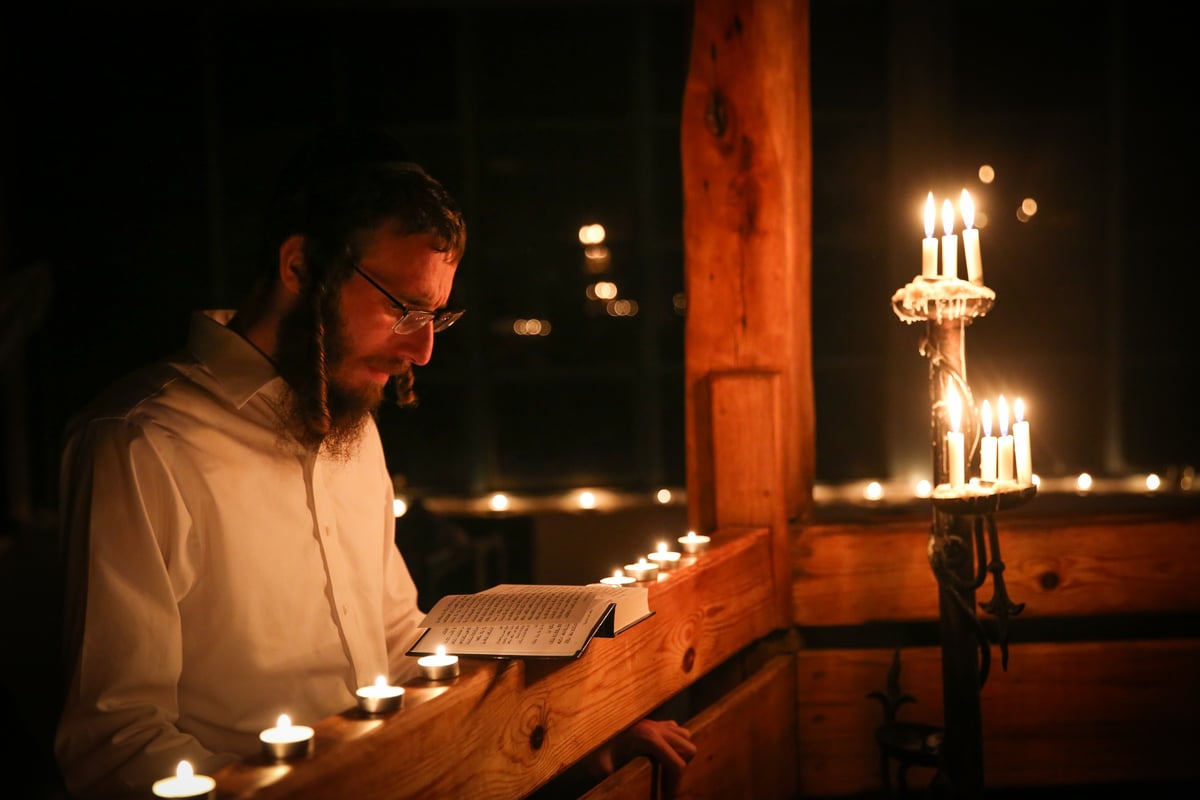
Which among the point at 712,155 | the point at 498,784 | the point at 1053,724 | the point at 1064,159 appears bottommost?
the point at 1053,724

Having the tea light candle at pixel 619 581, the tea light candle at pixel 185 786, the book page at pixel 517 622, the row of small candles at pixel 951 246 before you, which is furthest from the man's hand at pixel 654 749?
the row of small candles at pixel 951 246

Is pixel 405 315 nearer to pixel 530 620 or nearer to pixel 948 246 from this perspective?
pixel 530 620

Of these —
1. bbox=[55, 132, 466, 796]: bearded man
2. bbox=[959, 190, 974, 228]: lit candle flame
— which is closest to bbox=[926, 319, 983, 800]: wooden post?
bbox=[959, 190, 974, 228]: lit candle flame

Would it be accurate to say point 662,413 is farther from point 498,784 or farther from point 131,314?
point 498,784

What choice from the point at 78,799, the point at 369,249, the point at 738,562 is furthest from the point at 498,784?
the point at 738,562

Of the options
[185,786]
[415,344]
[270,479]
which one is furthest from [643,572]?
[185,786]

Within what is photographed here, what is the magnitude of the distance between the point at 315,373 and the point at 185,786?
87 centimetres

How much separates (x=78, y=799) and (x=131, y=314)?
15.7 ft

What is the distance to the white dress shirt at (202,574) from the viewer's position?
153cm

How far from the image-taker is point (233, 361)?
189 cm

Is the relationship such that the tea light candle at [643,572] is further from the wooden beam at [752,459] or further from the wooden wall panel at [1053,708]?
the wooden wall panel at [1053,708]

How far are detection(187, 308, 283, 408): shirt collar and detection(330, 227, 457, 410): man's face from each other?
0.12 meters

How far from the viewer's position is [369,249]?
196 cm

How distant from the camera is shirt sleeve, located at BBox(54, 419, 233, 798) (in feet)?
4.86
